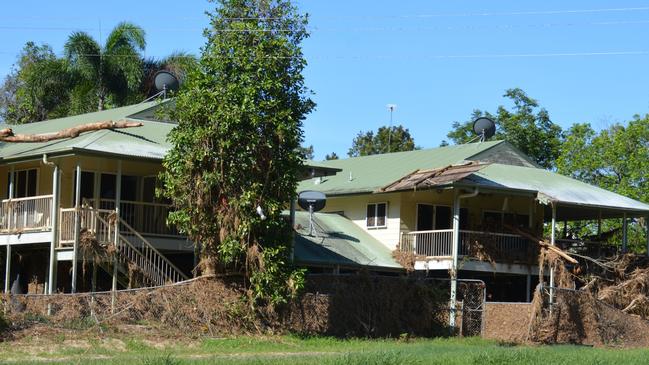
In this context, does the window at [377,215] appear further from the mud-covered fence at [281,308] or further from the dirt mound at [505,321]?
the dirt mound at [505,321]

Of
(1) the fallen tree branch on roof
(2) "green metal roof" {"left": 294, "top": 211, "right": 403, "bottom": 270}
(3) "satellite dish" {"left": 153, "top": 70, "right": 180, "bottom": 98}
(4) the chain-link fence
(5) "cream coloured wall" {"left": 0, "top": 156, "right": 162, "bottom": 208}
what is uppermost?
(3) "satellite dish" {"left": 153, "top": 70, "right": 180, "bottom": 98}

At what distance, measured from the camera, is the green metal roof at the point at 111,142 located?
31.5 meters

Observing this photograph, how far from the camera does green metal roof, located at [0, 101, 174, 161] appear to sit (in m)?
31.5

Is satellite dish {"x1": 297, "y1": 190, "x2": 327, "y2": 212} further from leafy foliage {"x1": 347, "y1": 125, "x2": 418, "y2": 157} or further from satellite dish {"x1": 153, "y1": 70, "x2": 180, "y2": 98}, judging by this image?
leafy foliage {"x1": 347, "y1": 125, "x2": 418, "y2": 157}

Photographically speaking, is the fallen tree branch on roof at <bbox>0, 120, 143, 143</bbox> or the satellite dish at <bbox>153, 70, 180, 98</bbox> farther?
the satellite dish at <bbox>153, 70, 180, 98</bbox>

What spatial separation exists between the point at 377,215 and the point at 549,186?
6.27 metres

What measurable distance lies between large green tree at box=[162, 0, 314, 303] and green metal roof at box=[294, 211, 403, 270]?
4957 mm

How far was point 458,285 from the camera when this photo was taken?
3647 centimetres

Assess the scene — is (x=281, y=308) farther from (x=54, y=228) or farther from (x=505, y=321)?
(x=505, y=321)

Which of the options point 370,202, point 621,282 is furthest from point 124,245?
point 621,282

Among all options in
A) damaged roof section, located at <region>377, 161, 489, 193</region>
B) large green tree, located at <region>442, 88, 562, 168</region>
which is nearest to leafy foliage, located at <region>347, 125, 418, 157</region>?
large green tree, located at <region>442, 88, 562, 168</region>

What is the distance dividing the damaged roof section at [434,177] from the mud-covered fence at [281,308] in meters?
3.27

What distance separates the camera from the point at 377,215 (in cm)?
4094

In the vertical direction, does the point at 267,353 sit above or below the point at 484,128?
below
